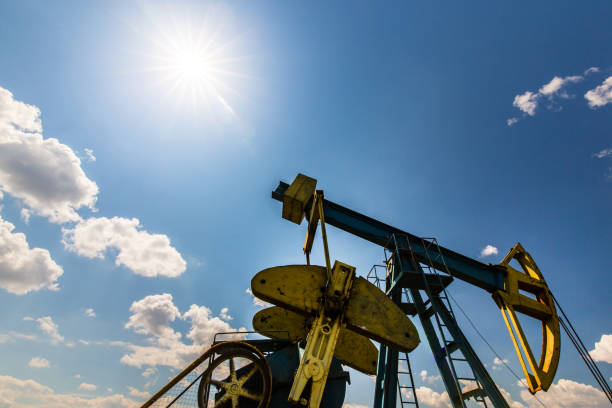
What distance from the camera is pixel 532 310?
665 cm

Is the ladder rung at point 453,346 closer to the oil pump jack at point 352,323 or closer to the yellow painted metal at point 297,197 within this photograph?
the oil pump jack at point 352,323

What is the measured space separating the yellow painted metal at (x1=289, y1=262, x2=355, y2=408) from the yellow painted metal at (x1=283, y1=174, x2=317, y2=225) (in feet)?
5.86

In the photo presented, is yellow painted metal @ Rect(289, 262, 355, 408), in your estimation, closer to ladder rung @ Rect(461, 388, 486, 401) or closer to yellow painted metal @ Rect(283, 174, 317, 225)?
yellow painted metal @ Rect(283, 174, 317, 225)

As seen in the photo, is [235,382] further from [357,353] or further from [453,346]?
[453,346]

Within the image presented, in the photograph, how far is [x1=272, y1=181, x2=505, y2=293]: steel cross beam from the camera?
637 centimetres

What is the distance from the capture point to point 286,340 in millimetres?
4348

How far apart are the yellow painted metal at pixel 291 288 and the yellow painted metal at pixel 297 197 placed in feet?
5.72

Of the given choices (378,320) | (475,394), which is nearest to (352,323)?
(378,320)

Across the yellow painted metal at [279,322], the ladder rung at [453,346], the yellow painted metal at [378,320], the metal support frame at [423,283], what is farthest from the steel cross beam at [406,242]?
the yellow painted metal at [378,320]

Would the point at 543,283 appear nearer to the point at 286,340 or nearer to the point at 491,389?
the point at 491,389

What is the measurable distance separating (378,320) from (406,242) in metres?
3.05

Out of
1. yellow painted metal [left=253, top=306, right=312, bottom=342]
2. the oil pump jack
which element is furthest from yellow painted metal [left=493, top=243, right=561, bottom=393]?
yellow painted metal [left=253, top=306, right=312, bottom=342]

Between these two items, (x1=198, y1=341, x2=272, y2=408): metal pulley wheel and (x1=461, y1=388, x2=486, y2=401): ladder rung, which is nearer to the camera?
(x1=198, y1=341, x2=272, y2=408): metal pulley wheel

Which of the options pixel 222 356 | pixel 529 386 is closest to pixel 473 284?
pixel 529 386
